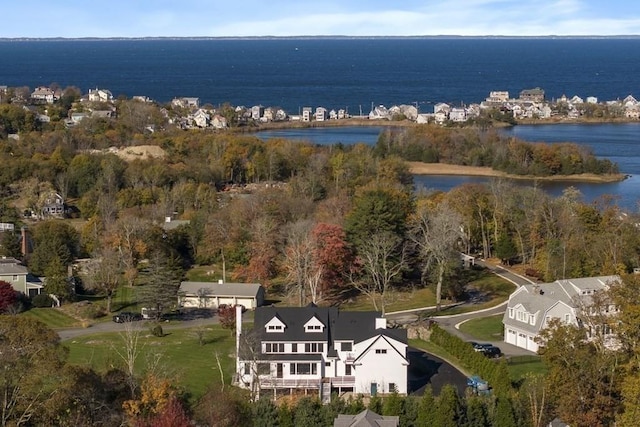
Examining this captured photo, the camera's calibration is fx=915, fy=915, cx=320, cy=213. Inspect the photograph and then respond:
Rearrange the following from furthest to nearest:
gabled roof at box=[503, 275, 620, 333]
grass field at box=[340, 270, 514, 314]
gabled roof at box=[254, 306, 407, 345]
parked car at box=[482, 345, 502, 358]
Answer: grass field at box=[340, 270, 514, 314]
gabled roof at box=[503, 275, 620, 333]
parked car at box=[482, 345, 502, 358]
gabled roof at box=[254, 306, 407, 345]

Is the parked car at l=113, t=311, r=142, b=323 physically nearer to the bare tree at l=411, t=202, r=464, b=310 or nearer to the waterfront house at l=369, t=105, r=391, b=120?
the bare tree at l=411, t=202, r=464, b=310

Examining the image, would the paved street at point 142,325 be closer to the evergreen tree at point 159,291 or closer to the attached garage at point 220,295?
the evergreen tree at point 159,291

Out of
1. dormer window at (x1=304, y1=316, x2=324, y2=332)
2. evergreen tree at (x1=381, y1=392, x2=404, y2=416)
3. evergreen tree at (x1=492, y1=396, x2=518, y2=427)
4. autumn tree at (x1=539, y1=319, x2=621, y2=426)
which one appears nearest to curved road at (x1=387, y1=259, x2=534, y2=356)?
dormer window at (x1=304, y1=316, x2=324, y2=332)

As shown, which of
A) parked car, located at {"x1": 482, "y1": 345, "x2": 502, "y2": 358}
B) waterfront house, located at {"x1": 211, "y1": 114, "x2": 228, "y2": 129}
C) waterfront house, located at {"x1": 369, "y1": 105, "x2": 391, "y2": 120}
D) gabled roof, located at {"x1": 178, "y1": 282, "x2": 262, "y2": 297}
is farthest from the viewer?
waterfront house, located at {"x1": 369, "y1": 105, "x2": 391, "y2": 120}

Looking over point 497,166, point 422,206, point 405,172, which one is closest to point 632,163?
point 497,166

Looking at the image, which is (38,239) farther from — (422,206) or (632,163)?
(632,163)

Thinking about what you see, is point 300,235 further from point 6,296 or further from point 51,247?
point 6,296
